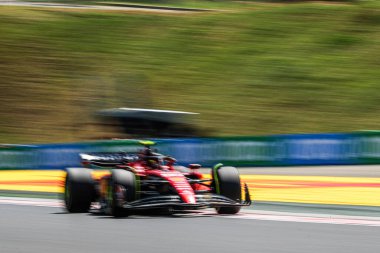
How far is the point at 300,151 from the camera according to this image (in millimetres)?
21922

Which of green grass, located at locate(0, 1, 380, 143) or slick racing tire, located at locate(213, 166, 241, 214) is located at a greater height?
green grass, located at locate(0, 1, 380, 143)

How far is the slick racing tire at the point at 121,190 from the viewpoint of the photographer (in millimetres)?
10797

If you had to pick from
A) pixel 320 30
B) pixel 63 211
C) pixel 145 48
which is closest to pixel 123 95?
pixel 145 48

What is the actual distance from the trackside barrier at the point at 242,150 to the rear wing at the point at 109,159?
10.0 metres

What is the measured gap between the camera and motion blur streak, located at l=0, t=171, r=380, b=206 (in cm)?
1446

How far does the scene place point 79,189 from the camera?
11.7m

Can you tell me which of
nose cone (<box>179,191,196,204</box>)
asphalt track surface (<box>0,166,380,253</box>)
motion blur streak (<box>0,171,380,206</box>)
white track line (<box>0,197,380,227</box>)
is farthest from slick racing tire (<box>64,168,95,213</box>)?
motion blur streak (<box>0,171,380,206</box>)

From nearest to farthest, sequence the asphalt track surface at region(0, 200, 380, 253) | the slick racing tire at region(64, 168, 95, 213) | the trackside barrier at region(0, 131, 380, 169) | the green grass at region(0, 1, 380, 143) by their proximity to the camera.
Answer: the asphalt track surface at region(0, 200, 380, 253) → the slick racing tire at region(64, 168, 95, 213) → the trackside barrier at region(0, 131, 380, 169) → the green grass at region(0, 1, 380, 143)

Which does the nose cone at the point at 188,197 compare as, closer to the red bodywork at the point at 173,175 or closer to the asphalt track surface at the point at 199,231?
the red bodywork at the point at 173,175

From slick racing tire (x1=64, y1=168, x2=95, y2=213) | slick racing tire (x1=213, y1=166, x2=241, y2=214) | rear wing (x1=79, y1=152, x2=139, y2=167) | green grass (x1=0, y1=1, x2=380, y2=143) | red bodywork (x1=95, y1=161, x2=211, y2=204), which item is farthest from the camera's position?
green grass (x1=0, y1=1, x2=380, y2=143)

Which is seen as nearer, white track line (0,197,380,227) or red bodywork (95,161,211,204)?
white track line (0,197,380,227)

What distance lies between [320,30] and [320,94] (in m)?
7.02

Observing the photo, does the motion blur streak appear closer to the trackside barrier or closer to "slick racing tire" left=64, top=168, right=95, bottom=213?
the trackside barrier

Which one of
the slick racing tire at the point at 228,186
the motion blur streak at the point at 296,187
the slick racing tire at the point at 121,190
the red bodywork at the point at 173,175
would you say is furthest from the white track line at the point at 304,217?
the motion blur streak at the point at 296,187
